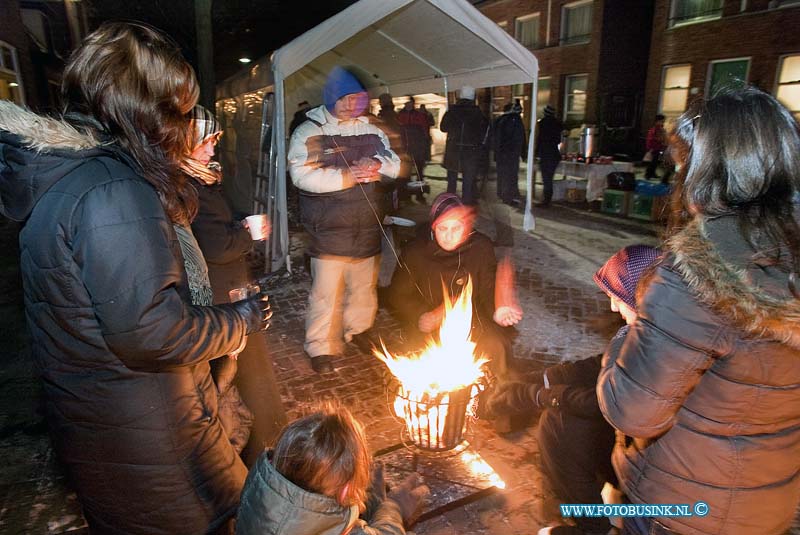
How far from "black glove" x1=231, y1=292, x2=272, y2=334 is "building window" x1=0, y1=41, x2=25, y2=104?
1395cm

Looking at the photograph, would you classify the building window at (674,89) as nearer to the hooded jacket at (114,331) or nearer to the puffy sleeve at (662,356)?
the puffy sleeve at (662,356)

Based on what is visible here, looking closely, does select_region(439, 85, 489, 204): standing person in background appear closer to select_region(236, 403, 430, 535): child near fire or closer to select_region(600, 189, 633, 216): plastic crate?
select_region(600, 189, 633, 216): plastic crate

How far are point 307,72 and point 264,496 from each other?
10151 millimetres

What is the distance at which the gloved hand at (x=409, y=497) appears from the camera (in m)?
2.18

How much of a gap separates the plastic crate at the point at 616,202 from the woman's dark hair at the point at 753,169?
9.88m

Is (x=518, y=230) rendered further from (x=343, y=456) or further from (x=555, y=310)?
(x=343, y=456)

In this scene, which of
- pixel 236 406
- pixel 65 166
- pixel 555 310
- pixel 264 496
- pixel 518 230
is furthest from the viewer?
pixel 518 230

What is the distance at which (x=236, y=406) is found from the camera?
2.64 m

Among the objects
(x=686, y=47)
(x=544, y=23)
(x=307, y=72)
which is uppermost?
(x=544, y=23)

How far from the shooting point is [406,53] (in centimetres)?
834

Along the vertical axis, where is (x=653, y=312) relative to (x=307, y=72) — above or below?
below

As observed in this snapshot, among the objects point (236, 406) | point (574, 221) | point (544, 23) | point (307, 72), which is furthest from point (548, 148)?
point (544, 23)

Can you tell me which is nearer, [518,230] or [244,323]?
[244,323]

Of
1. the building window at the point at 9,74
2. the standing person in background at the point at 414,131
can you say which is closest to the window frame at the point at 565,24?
the standing person in background at the point at 414,131
